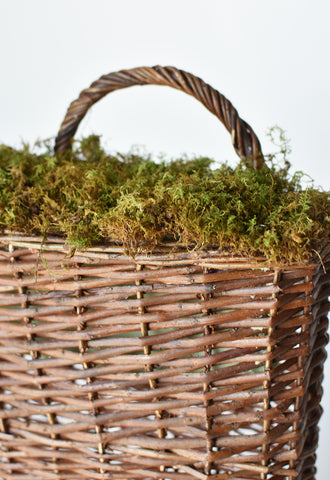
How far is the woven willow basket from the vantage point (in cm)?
50

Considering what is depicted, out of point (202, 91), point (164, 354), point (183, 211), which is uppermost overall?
point (202, 91)

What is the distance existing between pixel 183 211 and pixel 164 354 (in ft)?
0.54

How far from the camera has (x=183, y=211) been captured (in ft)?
1.52

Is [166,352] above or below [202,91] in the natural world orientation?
below

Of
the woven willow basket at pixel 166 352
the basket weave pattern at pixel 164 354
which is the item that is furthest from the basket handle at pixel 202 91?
the basket weave pattern at pixel 164 354

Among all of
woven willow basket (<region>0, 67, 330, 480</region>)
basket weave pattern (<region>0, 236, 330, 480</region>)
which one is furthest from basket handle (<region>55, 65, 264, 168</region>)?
basket weave pattern (<region>0, 236, 330, 480</region>)

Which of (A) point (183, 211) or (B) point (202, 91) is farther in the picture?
(B) point (202, 91)

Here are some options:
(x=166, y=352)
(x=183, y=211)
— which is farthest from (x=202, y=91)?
(x=166, y=352)

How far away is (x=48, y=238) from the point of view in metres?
0.54

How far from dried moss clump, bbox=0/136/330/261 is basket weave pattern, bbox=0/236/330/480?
23 millimetres

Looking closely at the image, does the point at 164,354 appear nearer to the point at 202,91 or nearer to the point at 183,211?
the point at 183,211

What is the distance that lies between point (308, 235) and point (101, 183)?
0.76ft

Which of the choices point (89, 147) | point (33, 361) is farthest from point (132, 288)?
point (89, 147)

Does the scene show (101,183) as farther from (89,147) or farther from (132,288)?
(89,147)
